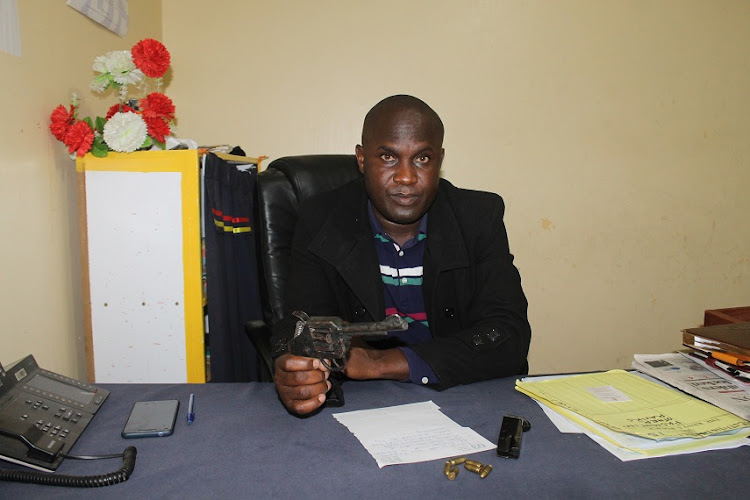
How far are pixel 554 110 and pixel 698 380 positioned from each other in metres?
1.92

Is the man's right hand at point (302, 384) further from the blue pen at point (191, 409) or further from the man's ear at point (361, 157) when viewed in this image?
the man's ear at point (361, 157)

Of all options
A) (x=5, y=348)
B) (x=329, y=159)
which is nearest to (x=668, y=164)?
(x=329, y=159)

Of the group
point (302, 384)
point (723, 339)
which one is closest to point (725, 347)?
point (723, 339)

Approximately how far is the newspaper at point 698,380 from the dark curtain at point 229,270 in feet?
4.83

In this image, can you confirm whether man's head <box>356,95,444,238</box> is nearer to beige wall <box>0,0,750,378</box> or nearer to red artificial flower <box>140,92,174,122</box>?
red artificial flower <box>140,92,174,122</box>

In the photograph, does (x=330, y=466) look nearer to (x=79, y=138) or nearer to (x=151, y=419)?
(x=151, y=419)

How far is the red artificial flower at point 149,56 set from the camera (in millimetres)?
2094

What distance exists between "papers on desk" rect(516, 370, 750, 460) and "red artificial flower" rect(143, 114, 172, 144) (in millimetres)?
1658

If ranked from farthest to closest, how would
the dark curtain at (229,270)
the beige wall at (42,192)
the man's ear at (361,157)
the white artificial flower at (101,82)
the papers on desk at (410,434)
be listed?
1. the dark curtain at (229,270)
2. the white artificial flower at (101,82)
3. the beige wall at (42,192)
4. the man's ear at (361,157)
5. the papers on desk at (410,434)

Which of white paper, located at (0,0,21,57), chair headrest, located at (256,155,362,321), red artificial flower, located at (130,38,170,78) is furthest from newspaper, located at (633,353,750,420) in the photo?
white paper, located at (0,0,21,57)

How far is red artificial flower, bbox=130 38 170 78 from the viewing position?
209 centimetres

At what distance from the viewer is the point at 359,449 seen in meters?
0.95

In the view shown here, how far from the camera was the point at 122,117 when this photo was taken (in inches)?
80.1

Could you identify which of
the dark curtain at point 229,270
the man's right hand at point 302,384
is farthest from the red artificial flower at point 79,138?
the man's right hand at point 302,384
